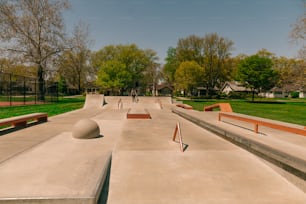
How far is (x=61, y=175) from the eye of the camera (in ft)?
12.0

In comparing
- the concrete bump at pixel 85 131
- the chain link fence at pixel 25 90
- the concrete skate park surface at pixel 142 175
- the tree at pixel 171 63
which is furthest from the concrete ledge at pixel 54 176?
the tree at pixel 171 63

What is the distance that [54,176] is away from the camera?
142 inches

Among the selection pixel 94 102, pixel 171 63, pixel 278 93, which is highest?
pixel 171 63

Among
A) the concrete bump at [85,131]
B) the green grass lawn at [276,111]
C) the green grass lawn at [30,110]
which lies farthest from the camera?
the green grass lawn at [30,110]

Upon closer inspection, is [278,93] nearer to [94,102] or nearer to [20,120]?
[94,102]

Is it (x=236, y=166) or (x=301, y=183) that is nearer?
(x=301, y=183)

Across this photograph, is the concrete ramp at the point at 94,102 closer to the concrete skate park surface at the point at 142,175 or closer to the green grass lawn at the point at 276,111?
the green grass lawn at the point at 276,111


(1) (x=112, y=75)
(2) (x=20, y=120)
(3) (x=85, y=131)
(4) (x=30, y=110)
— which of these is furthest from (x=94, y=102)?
(1) (x=112, y=75)

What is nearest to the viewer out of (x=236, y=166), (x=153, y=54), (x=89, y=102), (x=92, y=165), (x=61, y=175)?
(x=61, y=175)

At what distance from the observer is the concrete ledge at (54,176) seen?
288 centimetres

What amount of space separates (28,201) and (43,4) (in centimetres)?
3715

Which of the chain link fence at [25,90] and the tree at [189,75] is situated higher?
the tree at [189,75]

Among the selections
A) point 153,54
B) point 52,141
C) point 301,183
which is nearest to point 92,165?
point 52,141

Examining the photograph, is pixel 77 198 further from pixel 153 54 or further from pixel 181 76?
pixel 153 54
